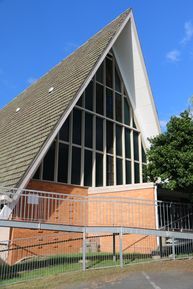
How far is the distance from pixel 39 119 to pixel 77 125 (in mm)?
2257

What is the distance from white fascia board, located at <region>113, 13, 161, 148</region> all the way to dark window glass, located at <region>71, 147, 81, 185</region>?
5.54 metres

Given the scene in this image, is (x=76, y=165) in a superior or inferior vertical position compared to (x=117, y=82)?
inferior

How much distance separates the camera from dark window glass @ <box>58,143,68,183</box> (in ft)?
55.4

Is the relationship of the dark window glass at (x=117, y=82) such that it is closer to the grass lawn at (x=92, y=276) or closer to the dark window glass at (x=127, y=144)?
the dark window glass at (x=127, y=144)

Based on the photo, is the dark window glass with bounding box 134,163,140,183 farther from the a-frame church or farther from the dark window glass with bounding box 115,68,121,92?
the dark window glass with bounding box 115,68,121,92

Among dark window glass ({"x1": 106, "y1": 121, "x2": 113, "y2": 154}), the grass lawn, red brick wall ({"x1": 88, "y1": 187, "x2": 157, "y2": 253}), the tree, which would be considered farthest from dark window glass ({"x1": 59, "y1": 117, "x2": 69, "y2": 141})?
the grass lawn

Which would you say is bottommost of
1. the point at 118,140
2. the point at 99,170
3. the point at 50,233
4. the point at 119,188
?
the point at 50,233

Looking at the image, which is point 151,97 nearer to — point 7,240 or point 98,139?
point 98,139

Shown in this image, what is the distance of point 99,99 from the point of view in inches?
791

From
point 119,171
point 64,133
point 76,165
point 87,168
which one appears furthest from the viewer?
point 119,171

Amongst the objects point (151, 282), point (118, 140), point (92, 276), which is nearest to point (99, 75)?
point (118, 140)

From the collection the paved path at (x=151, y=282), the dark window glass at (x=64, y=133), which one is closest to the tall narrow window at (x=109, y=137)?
the dark window glass at (x=64, y=133)

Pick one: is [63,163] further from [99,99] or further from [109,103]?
[109,103]

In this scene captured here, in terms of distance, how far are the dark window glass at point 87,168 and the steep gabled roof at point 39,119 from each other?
10.3ft
